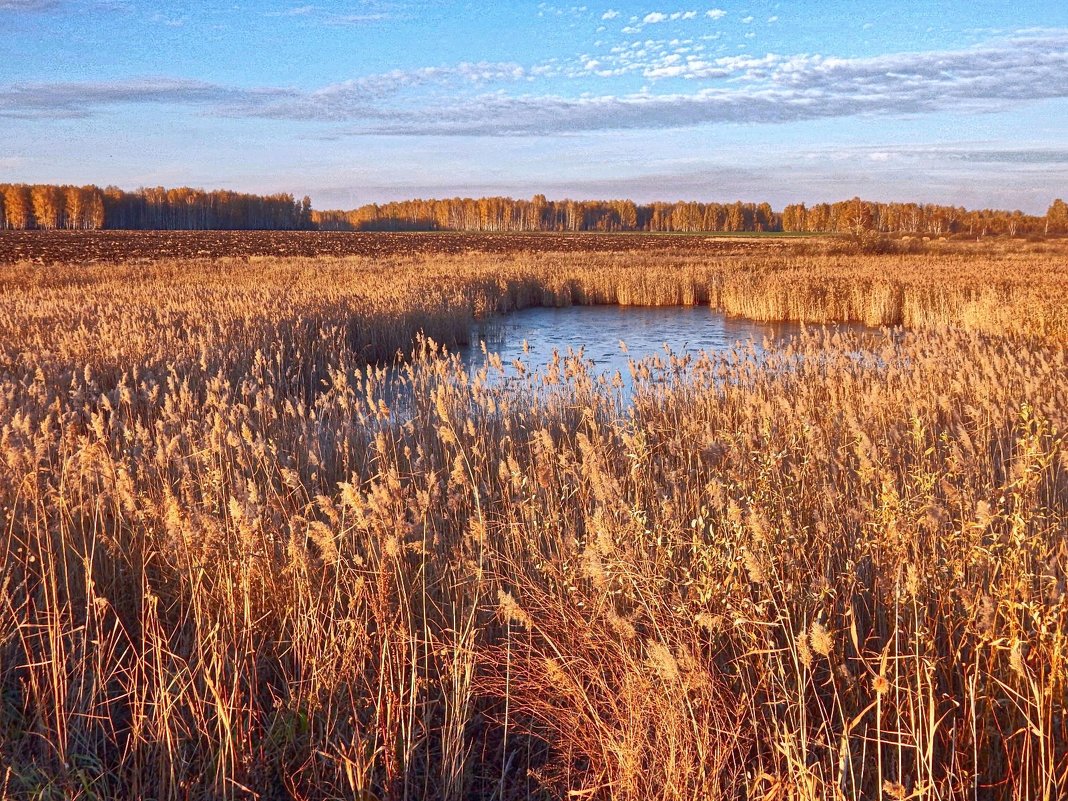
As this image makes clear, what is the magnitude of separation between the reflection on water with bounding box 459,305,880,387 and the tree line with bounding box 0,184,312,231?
133 metres

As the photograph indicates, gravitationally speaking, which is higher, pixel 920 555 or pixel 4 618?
pixel 920 555

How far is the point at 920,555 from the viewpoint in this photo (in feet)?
11.5

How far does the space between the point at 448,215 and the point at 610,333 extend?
173m

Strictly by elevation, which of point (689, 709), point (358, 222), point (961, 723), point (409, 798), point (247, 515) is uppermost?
point (358, 222)

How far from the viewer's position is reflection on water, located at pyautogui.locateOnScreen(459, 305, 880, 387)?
1480cm

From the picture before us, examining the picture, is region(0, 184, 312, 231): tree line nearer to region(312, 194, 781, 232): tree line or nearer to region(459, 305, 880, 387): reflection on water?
region(312, 194, 781, 232): tree line

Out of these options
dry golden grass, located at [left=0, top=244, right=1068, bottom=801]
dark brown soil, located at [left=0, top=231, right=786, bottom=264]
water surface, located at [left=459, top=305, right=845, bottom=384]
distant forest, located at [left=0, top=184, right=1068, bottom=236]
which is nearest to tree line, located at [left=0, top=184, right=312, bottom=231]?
distant forest, located at [left=0, top=184, right=1068, bottom=236]

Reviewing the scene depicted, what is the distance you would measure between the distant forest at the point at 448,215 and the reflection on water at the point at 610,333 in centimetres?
8599

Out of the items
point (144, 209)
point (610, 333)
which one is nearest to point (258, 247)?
point (610, 333)

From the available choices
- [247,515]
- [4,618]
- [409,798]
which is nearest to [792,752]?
[409,798]

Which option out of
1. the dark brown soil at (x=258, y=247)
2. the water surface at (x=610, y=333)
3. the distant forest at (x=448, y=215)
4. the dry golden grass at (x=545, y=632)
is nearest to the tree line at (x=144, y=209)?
the distant forest at (x=448, y=215)

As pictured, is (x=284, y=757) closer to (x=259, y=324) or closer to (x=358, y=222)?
(x=259, y=324)

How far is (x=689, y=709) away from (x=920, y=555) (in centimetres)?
154

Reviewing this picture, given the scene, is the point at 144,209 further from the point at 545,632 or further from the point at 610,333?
the point at 545,632
